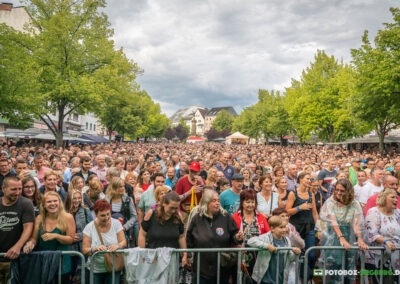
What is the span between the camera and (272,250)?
3.11 m

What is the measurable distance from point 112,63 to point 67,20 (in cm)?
423

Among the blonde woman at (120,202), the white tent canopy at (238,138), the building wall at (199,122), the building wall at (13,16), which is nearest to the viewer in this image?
the blonde woman at (120,202)

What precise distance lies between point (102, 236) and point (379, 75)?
709 inches

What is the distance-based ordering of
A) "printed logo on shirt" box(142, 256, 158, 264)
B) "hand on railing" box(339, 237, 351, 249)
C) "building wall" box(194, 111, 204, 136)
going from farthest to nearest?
"building wall" box(194, 111, 204, 136) < "hand on railing" box(339, 237, 351, 249) < "printed logo on shirt" box(142, 256, 158, 264)

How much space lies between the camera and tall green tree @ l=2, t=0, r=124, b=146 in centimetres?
1861

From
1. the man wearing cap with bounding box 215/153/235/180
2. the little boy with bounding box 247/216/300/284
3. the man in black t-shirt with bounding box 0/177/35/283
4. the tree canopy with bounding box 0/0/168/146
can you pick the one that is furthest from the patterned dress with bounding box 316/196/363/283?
the tree canopy with bounding box 0/0/168/146

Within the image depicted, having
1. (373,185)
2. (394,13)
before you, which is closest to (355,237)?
(373,185)

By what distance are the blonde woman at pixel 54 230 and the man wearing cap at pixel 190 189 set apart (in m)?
1.88

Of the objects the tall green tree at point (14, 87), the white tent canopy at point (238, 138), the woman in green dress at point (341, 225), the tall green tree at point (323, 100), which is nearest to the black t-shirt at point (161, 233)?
the woman in green dress at point (341, 225)

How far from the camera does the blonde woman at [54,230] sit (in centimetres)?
324

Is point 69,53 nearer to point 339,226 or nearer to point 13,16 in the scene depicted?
point 13,16

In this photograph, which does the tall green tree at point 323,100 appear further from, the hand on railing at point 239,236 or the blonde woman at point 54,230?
the blonde woman at point 54,230

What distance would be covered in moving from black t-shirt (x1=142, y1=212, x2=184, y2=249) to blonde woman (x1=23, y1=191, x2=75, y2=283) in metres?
0.96

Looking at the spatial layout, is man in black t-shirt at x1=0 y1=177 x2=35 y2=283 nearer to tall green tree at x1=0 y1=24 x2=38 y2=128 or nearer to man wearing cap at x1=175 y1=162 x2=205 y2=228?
man wearing cap at x1=175 y1=162 x2=205 y2=228
